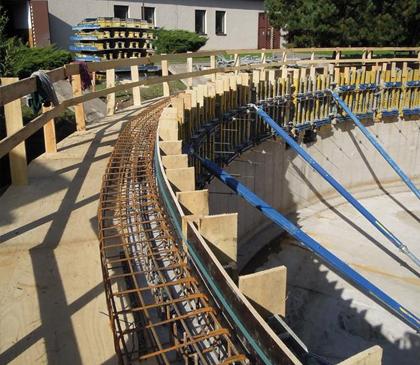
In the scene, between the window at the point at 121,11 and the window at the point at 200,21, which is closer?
the window at the point at 121,11

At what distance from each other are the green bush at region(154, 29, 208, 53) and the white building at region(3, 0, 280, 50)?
15.6ft

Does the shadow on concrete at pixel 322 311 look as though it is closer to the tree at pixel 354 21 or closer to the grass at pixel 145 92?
the grass at pixel 145 92

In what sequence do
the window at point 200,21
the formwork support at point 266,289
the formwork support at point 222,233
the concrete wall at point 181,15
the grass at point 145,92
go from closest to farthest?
the formwork support at point 266,289 < the formwork support at point 222,233 < the grass at point 145,92 < the concrete wall at point 181,15 < the window at point 200,21

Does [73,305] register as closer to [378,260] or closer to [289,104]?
[378,260]

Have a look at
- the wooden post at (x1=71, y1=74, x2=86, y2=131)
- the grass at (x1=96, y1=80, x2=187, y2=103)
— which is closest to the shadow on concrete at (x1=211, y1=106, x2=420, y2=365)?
the wooden post at (x1=71, y1=74, x2=86, y2=131)

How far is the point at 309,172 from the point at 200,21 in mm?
20416

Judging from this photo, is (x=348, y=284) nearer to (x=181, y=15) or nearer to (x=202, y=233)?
(x=202, y=233)

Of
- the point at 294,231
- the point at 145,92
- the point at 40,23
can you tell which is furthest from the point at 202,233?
the point at 40,23

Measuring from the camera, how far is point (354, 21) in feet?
80.0

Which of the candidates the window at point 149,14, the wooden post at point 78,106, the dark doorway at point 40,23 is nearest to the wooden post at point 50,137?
the wooden post at point 78,106

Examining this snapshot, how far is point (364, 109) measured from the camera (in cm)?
2058

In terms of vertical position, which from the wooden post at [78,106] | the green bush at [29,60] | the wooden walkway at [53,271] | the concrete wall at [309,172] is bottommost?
the concrete wall at [309,172]

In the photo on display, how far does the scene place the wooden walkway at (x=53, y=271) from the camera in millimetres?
3768

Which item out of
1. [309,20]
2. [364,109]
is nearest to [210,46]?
[309,20]
